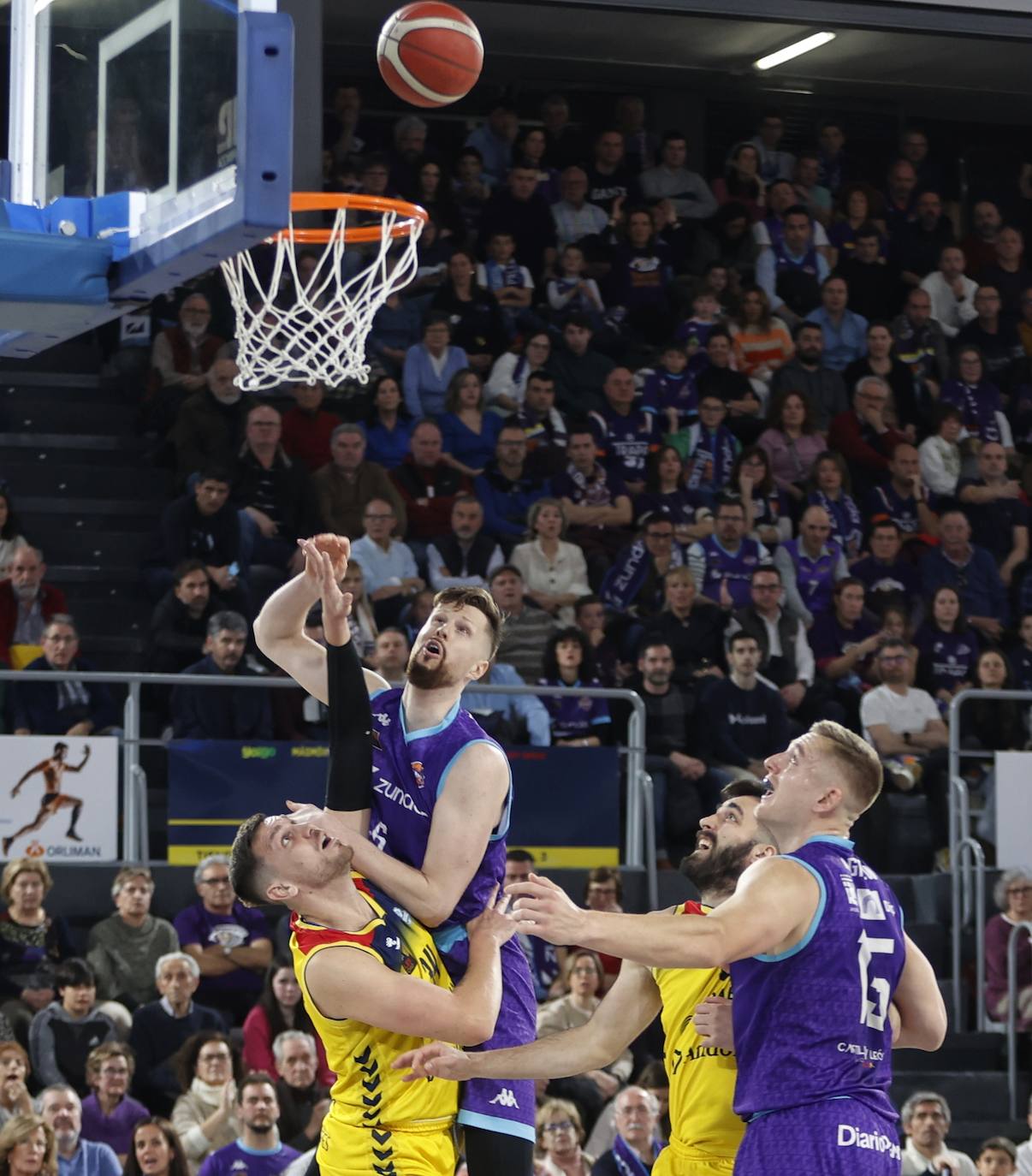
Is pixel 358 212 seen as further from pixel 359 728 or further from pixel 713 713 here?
pixel 713 713

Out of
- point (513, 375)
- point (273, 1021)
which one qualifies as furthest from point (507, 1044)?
point (513, 375)

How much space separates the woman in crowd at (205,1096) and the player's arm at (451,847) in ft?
15.1

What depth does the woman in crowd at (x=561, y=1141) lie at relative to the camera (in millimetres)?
9625

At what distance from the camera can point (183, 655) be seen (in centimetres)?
1241

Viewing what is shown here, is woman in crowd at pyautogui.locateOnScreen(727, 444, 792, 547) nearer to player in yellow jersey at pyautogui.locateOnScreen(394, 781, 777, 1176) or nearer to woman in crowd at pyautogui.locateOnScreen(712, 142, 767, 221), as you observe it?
woman in crowd at pyautogui.locateOnScreen(712, 142, 767, 221)

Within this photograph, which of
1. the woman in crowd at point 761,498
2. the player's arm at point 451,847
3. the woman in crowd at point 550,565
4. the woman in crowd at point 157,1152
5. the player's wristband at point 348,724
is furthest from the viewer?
the woman in crowd at point 761,498

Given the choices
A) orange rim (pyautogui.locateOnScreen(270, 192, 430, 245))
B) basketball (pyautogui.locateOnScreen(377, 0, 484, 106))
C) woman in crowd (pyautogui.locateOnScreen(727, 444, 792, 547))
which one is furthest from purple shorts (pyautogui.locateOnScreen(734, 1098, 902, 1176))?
woman in crowd (pyautogui.locateOnScreen(727, 444, 792, 547))

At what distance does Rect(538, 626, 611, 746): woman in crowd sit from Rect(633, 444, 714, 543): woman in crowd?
2.13 meters

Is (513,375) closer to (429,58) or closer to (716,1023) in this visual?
(429,58)

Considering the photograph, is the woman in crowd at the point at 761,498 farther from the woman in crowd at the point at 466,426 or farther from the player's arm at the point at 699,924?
the player's arm at the point at 699,924

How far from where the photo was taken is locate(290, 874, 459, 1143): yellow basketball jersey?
5.28 meters

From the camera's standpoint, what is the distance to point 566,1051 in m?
5.39

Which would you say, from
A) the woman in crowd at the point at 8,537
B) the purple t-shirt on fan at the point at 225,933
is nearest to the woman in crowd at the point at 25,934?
the purple t-shirt on fan at the point at 225,933

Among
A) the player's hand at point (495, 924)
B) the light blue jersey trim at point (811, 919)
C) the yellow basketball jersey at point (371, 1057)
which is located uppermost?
the light blue jersey trim at point (811, 919)
